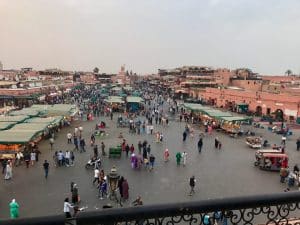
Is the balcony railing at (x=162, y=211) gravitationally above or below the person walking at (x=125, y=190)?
above

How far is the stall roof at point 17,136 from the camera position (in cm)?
2084

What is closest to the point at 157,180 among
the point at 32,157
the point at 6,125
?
the point at 32,157

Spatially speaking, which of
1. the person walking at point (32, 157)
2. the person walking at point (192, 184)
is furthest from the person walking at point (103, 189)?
the person walking at point (32, 157)

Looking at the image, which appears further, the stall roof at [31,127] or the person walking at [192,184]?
the stall roof at [31,127]

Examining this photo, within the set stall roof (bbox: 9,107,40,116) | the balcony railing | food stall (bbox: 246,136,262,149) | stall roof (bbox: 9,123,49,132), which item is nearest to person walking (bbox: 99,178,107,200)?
stall roof (bbox: 9,123,49,132)

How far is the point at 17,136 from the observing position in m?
21.9

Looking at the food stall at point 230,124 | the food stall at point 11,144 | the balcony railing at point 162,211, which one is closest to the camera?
the balcony railing at point 162,211

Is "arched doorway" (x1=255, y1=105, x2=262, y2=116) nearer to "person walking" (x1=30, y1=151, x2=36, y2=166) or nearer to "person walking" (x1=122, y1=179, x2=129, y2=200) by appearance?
"person walking" (x1=30, y1=151, x2=36, y2=166)

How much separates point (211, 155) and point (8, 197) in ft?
44.2

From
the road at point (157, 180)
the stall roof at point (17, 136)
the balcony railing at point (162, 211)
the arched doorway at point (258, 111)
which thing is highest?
the balcony railing at point (162, 211)

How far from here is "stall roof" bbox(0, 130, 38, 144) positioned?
20844 millimetres

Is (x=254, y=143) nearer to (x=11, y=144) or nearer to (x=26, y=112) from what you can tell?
(x=11, y=144)

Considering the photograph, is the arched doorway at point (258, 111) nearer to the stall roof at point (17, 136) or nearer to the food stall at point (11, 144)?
the stall roof at point (17, 136)

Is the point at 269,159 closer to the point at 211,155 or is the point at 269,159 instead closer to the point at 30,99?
the point at 211,155
